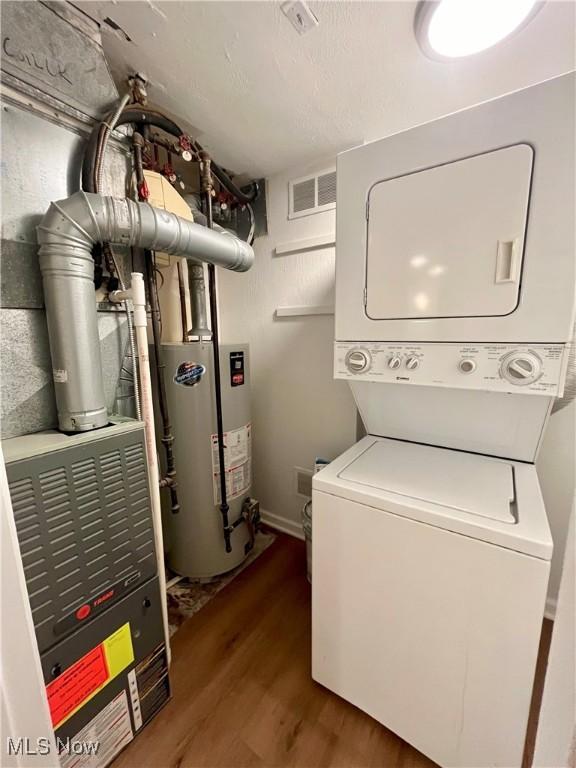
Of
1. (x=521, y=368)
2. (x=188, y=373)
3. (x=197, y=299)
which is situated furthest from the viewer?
(x=197, y=299)

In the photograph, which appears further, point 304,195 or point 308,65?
point 304,195

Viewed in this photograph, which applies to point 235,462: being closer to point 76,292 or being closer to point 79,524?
point 79,524

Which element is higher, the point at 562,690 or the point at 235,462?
the point at 562,690

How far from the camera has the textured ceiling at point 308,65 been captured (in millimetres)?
976

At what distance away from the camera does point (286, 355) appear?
2045mm

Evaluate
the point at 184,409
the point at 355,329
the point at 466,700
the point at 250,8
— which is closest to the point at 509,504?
the point at 466,700

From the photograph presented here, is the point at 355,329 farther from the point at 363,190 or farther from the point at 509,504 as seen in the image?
the point at 509,504

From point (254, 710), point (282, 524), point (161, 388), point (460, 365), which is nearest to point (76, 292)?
point (161, 388)

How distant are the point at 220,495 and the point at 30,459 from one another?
3.40 ft

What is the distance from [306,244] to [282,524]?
6.21 ft

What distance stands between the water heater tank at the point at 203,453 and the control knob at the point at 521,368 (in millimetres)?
1246

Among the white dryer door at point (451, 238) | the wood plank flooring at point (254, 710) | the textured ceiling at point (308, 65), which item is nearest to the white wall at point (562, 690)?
the white dryer door at point (451, 238)

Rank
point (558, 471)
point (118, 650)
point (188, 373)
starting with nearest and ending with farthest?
point (118, 650)
point (558, 471)
point (188, 373)

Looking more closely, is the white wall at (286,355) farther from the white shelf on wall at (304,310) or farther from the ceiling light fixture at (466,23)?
the ceiling light fixture at (466,23)
